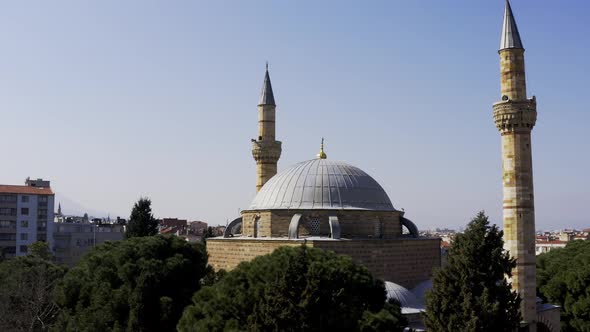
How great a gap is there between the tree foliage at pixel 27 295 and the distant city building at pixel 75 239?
21.2 m

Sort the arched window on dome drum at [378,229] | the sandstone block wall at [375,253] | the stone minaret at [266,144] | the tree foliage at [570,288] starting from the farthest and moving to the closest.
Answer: the stone minaret at [266,144] → the tree foliage at [570,288] → the arched window on dome drum at [378,229] → the sandstone block wall at [375,253]

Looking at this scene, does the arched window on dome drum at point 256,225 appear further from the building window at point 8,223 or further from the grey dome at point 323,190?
the building window at point 8,223

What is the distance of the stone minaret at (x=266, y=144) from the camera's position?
2430 cm

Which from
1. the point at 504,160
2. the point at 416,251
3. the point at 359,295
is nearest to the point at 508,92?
the point at 504,160

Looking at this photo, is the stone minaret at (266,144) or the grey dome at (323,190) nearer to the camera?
the grey dome at (323,190)

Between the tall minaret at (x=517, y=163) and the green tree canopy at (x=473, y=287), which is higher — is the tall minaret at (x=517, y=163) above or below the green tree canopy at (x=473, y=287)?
→ above

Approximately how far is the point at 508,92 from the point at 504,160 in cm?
204

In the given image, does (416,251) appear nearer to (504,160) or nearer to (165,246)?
(504,160)

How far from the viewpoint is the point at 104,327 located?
13.7 m

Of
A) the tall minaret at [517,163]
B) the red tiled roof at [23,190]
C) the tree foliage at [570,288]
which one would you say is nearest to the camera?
the tall minaret at [517,163]

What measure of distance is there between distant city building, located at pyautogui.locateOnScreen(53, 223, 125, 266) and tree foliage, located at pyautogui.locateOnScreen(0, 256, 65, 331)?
69.6 feet

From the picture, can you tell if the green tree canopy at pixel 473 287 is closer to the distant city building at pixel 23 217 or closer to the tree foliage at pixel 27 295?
the tree foliage at pixel 27 295

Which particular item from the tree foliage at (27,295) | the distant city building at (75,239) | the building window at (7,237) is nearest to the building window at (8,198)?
the building window at (7,237)

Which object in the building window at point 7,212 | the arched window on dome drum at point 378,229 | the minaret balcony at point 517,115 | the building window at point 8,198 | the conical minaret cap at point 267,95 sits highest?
the conical minaret cap at point 267,95
